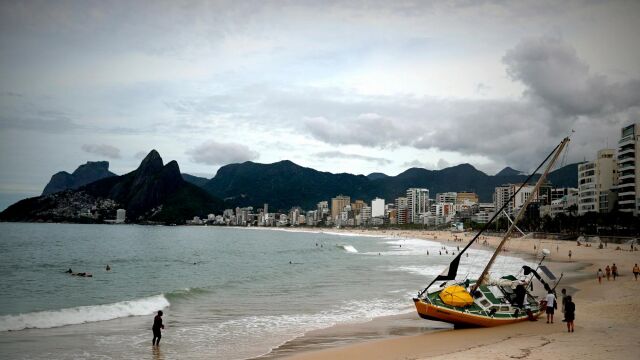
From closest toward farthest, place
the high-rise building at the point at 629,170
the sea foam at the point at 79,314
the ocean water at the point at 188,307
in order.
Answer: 1. the ocean water at the point at 188,307
2. the sea foam at the point at 79,314
3. the high-rise building at the point at 629,170

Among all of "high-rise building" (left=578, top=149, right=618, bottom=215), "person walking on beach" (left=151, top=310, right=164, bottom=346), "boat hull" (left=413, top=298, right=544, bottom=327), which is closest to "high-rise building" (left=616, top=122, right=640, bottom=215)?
"high-rise building" (left=578, top=149, right=618, bottom=215)

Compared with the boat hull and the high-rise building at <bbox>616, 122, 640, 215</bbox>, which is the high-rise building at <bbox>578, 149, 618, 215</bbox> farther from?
the boat hull

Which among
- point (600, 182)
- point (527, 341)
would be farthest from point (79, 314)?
point (600, 182)

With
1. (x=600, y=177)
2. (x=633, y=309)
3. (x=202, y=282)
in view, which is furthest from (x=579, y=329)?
(x=600, y=177)

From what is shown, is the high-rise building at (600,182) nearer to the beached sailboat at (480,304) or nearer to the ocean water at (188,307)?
the ocean water at (188,307)

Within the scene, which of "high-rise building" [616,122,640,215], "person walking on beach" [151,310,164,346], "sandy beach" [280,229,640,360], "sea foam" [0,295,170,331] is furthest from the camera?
"high-rise building" [616,122,640,215]

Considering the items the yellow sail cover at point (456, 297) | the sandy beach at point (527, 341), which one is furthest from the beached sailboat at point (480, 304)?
the sandy beach at point (527, 341)
